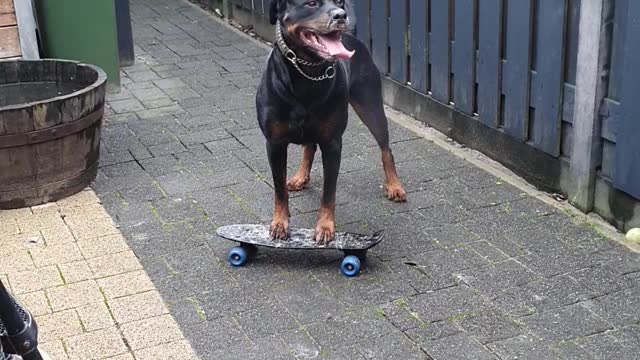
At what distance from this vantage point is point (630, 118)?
442 cm

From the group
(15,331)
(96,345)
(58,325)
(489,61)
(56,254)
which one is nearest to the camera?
(15,331)

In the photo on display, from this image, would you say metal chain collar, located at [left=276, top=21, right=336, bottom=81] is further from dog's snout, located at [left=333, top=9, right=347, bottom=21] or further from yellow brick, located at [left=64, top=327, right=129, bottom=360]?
yellow brick, located at [left=64, top=327, right=129, bottom=360]

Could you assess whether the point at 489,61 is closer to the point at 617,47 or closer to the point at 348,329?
the point at 617,47

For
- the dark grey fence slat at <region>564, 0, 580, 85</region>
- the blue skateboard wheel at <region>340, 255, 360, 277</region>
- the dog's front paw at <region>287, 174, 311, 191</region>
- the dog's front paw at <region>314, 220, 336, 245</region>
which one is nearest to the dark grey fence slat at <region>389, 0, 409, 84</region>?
the dog's front paw at <region>287, 174, 311, 191</region>

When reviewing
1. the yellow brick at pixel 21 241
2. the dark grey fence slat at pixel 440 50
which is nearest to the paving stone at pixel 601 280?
the dark grey fence slat at pixel 440 50

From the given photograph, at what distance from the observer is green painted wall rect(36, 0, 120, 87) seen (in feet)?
22.9

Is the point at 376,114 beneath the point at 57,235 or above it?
above

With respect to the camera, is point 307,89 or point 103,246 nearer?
point 307,89

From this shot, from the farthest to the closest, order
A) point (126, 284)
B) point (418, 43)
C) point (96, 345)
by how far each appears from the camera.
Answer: point (418, 43) → point (126, 284) → point (96, 345)

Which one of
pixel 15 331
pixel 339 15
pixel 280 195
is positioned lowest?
pixel 280 195

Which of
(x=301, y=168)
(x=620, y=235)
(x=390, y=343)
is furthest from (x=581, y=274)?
(x=301, y=168)

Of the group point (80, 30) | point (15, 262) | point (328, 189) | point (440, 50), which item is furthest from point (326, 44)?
point (80, 30)

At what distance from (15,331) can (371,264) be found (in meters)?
2.22

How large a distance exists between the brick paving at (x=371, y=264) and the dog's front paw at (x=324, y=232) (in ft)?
0.48
